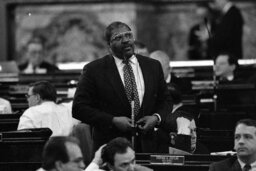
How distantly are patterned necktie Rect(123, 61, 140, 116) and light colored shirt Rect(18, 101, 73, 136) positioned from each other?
5.67 ft

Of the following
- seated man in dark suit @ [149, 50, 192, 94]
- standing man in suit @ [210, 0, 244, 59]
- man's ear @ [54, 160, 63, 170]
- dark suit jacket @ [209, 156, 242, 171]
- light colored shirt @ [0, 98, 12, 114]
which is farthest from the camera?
standing man in suit @ [210, 0, 244, 59]

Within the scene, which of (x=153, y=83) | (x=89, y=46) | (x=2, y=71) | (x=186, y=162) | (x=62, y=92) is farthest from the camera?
(x=89, y=46)

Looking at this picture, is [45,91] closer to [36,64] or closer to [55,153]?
[36,64]

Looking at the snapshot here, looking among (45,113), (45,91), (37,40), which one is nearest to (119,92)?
(45,113)

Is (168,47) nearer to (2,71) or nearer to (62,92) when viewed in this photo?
(2,71)

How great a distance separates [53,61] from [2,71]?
2.58 m

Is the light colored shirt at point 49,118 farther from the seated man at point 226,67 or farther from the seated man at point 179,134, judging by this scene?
the seated man at point 226,67

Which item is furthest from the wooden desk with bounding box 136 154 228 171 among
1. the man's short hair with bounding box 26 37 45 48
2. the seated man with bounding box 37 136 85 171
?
the man's short hair with bounding box 26 37 45 48

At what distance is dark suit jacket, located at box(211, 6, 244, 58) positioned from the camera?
17578mm

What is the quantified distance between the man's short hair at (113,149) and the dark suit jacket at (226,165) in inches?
39.0

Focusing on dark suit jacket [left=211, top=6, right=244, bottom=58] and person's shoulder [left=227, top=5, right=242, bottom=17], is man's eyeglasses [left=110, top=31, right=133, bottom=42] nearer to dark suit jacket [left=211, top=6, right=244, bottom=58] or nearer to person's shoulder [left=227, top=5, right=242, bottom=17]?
dark suit jacket [left=211, top=6, right=244, bottom=58]

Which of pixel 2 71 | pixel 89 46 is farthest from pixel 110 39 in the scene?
pixel 89 46

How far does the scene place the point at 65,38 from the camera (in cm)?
1920

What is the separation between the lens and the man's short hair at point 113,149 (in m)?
8.91
